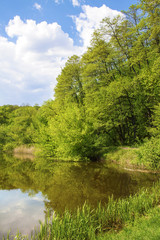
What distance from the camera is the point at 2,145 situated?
45.9 metres

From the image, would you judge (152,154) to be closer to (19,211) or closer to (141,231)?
(141,231)

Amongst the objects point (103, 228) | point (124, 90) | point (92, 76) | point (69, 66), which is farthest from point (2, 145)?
point (103, 228)

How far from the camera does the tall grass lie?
17.3 ft

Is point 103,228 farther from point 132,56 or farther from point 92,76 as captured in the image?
point 92,76

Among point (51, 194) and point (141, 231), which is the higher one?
point (141, 231)

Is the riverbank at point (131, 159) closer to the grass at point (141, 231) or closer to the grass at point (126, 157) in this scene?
the grass at point (126, 157)

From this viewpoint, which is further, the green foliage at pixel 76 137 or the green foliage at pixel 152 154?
the green foliage at pixel 76 137

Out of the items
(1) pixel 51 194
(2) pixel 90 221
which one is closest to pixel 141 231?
(2) pixel 90 221

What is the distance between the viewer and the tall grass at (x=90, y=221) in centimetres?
529

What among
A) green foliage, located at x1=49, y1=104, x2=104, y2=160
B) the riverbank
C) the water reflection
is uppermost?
green foliage, located at x1=49, y1=104, x2=104, y2=160

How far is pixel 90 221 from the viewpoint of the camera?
592 cm

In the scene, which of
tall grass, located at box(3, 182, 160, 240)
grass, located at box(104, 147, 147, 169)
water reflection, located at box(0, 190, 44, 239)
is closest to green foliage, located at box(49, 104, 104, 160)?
grass, located at box(104, 147, 147, 169)

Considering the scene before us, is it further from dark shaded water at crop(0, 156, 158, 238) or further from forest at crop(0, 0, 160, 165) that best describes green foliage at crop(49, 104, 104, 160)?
dark shaded water at crop(0, 156, 158, 238)

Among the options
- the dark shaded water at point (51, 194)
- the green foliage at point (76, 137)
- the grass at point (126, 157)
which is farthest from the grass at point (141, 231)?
the green foliage at point (76, 137)
